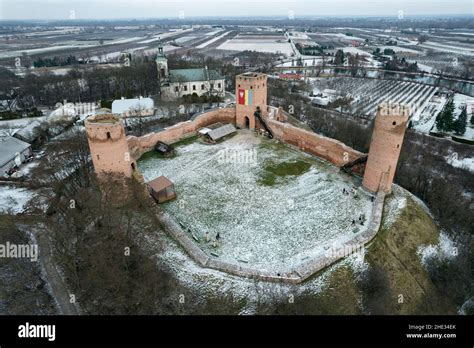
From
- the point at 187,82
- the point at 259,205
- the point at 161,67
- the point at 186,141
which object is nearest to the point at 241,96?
the point at 186,141

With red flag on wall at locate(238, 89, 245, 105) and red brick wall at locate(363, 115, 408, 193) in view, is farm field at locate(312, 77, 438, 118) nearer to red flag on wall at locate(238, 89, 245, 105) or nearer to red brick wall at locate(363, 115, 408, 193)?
red flag on wall at locate(238, 89, 245, 105)

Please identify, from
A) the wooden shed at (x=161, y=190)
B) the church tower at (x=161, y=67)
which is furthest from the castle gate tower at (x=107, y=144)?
the church tower at (x=161, y=67)

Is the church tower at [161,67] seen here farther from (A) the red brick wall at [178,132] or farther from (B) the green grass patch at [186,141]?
(B) the green grass patch at [186,141]

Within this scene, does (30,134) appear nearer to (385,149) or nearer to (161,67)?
(161,67)

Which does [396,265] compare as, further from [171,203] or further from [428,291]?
[171,203]
